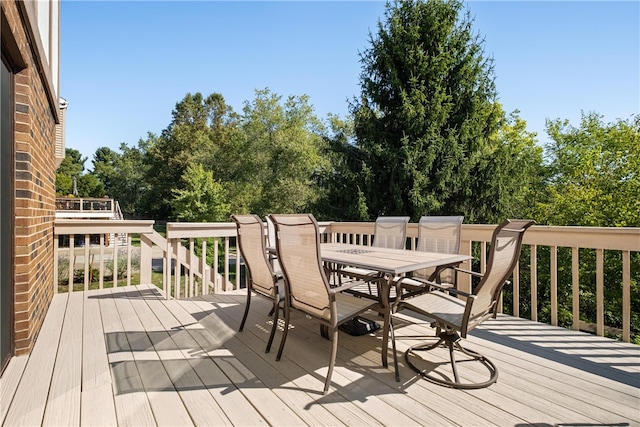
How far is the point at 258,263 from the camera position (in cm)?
309

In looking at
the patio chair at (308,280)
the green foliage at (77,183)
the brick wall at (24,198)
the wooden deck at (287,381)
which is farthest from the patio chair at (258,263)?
the green foliage at (77,183)

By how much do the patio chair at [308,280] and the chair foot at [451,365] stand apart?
579mm

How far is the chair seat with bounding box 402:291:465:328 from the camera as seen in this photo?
2.22 meters

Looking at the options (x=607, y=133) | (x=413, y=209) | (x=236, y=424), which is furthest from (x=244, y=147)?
(x=236, y=424)

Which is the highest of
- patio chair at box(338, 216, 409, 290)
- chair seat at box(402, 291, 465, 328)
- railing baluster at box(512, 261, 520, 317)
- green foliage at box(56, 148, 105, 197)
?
green foliage at box(56, 148, 105, 197)

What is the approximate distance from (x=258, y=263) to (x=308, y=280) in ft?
2.84

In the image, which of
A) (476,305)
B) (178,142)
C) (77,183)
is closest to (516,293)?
(476,305)

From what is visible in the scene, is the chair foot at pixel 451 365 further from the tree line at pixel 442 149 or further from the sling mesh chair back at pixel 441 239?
the tree line at pixel 442 149

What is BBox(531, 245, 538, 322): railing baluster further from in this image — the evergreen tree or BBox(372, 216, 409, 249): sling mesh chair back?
the evergreen tree

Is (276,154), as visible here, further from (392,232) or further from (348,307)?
(348,307)

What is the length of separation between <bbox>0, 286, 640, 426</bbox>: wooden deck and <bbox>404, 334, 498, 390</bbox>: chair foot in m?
0.06

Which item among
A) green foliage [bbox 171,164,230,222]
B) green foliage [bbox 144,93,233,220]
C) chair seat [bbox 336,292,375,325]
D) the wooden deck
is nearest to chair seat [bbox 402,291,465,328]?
chair seat [bbox 336,292,375,325]

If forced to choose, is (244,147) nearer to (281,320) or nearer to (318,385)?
(281,320)

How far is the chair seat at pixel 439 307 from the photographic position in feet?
7.29
